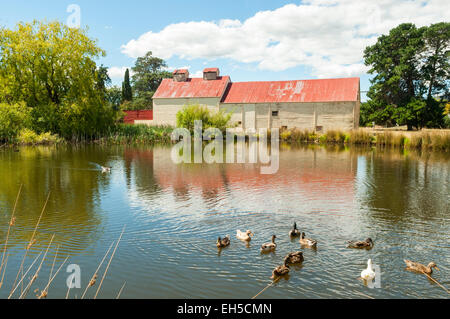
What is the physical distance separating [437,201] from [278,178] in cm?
622

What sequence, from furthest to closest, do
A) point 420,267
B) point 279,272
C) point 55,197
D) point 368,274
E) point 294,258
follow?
1. point 55,197
2. point 294,258
3. point 420,267
4. point 279,272
5. point 368,274

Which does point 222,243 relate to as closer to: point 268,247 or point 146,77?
point 268,247

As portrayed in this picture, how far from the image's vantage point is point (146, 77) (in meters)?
74.2

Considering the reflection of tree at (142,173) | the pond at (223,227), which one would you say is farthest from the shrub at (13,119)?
the pond at (223,227)

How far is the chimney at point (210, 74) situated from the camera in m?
53.9

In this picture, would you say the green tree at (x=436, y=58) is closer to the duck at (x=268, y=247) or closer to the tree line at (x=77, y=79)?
the tree line at (x=77, y=79)

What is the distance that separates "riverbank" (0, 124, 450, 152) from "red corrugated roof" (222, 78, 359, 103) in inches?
226

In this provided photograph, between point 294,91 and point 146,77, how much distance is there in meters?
35.1

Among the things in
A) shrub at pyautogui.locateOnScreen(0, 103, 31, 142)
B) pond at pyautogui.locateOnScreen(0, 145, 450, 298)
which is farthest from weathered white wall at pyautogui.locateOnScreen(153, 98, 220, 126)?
pond at pyautogui.locateOnScreen(0, 145, 450, 298)

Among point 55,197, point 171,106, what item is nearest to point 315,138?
point 171,106

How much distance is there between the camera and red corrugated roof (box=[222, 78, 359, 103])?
1860 inches

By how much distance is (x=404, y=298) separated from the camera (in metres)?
6.06

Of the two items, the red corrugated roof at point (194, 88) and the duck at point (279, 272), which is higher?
the red corrugated roof at point (194, 88)
